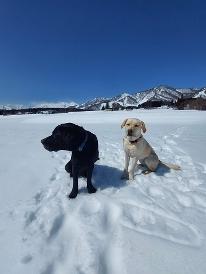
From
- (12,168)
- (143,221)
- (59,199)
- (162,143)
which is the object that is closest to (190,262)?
(143,221)

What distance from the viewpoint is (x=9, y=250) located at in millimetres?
3340

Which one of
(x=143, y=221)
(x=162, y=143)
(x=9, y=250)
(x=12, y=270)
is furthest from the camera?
(x=162, y=143)

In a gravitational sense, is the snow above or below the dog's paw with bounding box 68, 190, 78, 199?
below

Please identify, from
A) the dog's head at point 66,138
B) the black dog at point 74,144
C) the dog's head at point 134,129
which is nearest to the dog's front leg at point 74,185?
the black dog at point 74,144

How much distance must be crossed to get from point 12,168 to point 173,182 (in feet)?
12.8

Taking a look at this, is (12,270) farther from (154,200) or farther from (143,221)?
(154,200)

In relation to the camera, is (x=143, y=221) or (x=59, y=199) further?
(x=59, y=199)

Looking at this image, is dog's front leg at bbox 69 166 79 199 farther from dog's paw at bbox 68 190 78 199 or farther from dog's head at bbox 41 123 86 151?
dog's head at bbox 41 123 86 151

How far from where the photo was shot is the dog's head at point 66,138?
15.9ft

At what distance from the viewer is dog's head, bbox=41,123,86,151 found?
4840 millimetres

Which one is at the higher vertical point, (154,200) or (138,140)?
(138,140)

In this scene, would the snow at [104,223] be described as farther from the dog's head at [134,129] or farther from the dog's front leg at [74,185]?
the dog's head at [134,129]

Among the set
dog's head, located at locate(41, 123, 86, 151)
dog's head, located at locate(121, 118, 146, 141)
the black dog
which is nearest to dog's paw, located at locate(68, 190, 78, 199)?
the black dog

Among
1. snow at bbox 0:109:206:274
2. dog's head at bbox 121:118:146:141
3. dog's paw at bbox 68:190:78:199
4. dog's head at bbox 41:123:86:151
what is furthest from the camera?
dog's head at bbox 121:118:146:141
